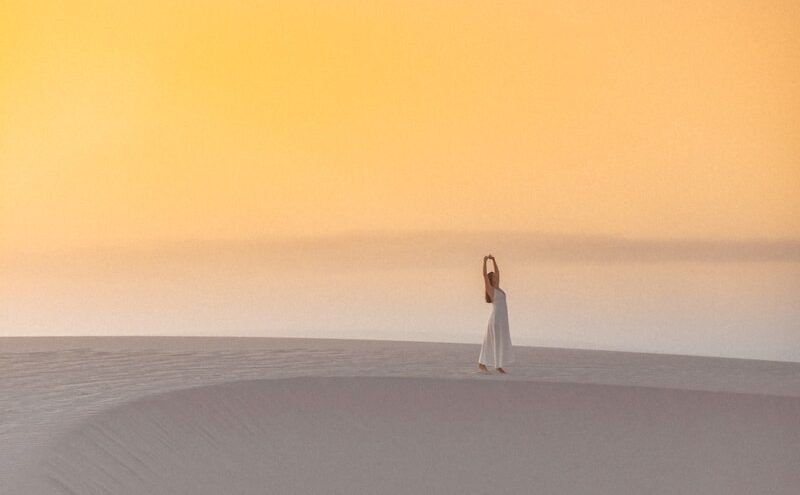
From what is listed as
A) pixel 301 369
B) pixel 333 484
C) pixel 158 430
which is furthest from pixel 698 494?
pixel 301 369

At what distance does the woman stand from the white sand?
151cm

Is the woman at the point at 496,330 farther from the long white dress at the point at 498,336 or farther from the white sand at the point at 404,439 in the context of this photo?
the white sand at the point at 404,439

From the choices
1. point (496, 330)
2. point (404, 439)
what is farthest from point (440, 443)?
point (496, 330)

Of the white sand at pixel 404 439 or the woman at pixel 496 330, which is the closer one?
the white sand at pixel 404 439

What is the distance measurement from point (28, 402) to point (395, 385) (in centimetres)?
282

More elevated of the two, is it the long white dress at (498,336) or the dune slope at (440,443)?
the long white dress at (498,336)

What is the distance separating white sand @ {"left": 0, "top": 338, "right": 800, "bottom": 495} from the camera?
17.3ft

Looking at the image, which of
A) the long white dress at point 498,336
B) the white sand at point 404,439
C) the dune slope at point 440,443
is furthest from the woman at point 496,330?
the dune slope at point 440,443

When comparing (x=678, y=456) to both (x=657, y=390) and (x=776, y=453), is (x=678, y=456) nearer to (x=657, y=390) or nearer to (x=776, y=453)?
(x=776, y=453)

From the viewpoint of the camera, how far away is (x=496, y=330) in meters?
8.98

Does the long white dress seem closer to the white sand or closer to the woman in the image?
the woman

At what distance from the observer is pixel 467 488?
546cm

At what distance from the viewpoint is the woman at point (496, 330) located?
898cm

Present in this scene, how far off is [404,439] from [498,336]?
124 inches
